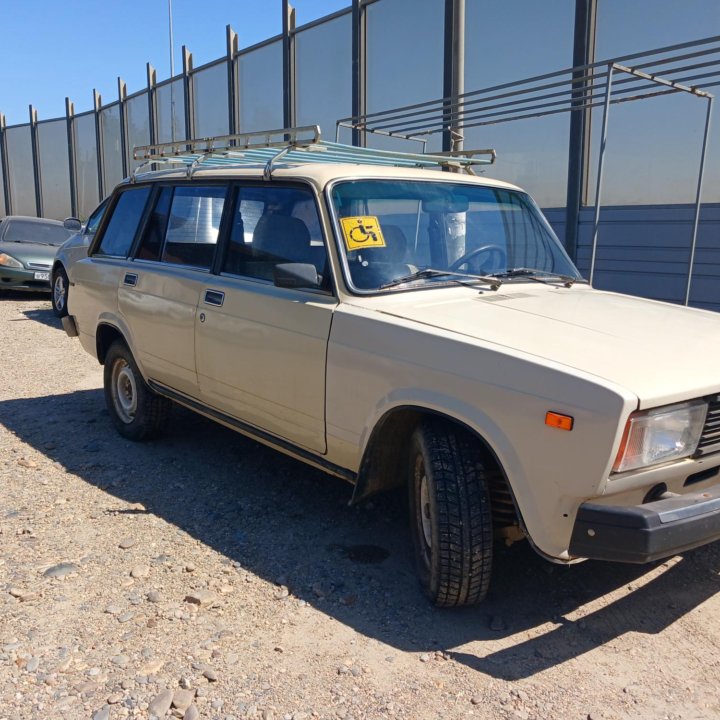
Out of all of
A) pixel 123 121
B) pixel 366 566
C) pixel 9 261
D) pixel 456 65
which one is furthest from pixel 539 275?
pixel 123 121

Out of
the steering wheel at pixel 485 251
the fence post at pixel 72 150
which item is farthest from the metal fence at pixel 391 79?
the steering wheel at pixel 485 251


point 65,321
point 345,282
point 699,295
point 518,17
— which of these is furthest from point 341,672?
point 518,17

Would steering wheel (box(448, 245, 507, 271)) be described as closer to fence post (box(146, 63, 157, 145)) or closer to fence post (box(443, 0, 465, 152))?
fence post (box(443, 0, 465, 152))

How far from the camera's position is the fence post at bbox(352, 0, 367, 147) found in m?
12.9

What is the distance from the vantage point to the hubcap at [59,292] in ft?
37.4

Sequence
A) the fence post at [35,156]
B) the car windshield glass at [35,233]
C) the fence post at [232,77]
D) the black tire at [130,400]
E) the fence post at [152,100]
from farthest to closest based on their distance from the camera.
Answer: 1. the fence post at [35,156]
2. the fence post at [152,100]
3. the fence post at [232,77]
4. the car windshield glass at [35,233]
5. the black tire at [130,400]

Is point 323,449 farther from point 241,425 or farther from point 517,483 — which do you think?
point 517,483

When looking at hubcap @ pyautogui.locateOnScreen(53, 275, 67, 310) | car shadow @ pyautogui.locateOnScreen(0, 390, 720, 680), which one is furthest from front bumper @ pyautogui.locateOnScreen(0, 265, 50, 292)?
car shadow @ pyautogui.locateOnScreen(0, 390, 720, 680)

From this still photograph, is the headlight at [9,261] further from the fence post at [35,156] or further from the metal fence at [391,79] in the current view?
the fence post at [35,156]

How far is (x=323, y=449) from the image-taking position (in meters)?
3.63

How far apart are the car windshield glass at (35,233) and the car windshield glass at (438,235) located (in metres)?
11.5

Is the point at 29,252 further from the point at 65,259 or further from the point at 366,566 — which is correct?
the point at 366,566

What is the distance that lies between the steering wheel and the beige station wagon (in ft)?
0.06

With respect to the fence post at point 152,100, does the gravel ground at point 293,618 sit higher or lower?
lower
